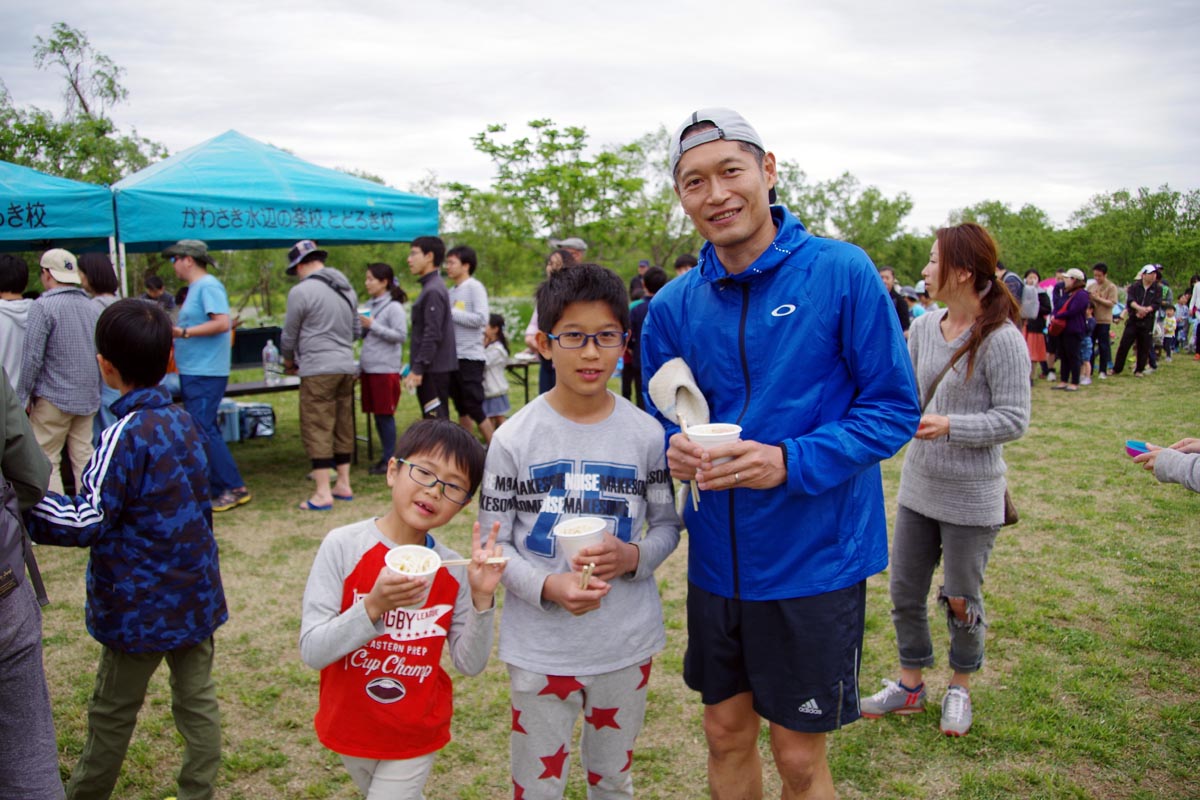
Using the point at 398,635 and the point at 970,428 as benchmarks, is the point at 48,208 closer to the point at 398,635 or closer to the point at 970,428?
the point at 398,635

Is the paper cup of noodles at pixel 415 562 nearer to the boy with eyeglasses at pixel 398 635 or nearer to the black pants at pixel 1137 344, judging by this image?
the boy with eyeglasses at pixel 398 635

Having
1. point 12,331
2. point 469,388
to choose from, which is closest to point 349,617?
point 12,331

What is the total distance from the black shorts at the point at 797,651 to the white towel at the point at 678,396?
1.70 feet

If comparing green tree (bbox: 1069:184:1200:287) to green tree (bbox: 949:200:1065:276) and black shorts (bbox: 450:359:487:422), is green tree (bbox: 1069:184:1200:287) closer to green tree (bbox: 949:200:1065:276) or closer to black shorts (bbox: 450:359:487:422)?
green tree (bbox: 949:200:1065:276)

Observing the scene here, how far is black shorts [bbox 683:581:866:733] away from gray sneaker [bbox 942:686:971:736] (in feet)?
5.01

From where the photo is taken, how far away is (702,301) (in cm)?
209

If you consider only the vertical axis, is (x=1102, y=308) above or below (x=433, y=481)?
above

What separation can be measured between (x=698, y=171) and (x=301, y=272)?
18.8ft

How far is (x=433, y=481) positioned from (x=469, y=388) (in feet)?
19.7

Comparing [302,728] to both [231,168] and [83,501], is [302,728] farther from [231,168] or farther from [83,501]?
[231,168]

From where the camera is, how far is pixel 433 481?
6.77ft

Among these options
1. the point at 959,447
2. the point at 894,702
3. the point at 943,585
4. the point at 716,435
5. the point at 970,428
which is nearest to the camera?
the point at 716,435

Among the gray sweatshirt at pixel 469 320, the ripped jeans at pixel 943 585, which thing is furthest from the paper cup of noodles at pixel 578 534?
the gray sweatshirt at pixel 469 320

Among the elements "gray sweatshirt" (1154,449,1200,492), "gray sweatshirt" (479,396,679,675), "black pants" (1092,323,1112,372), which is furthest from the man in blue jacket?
"black pants" (1092,323,1112,372)
